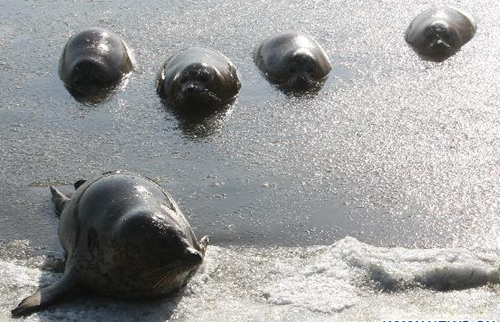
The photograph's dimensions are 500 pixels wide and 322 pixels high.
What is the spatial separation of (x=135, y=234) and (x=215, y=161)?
244cm

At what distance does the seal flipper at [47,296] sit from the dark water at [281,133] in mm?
887

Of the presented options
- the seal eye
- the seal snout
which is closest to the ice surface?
the seal snout

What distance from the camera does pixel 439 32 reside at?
10422 millimetres

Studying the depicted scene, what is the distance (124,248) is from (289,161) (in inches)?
103

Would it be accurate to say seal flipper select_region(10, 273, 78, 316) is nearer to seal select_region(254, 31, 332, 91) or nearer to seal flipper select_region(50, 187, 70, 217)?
seal flipper select_region(50, 187, 70, 217)

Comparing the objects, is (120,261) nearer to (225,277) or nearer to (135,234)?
(135,234)

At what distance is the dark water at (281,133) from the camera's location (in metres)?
6.89

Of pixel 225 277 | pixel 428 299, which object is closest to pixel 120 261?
pixel 225 277

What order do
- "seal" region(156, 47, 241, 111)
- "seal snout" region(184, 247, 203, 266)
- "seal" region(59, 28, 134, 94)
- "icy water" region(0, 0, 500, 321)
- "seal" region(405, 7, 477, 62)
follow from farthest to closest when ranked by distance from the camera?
"seal" region(405, 7, 477, 62) → "seal" region(59, 28, 134, 94) → "seal" region(156, 47, 241, 111) → "icy water" region(0, 0, 500, 321) → "seal snout" region(184, 247, 203, 266)

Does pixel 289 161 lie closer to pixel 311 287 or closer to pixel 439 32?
pixel 311 287

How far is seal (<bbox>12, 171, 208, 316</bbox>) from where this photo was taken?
5418 millimetres

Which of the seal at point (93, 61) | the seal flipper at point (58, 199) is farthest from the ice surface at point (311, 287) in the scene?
the seal at point (93, 61)

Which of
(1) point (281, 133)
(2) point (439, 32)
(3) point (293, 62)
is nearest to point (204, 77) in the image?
(3) point (293, 62)

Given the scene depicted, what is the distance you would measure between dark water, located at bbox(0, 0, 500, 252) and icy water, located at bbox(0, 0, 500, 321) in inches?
0.8
